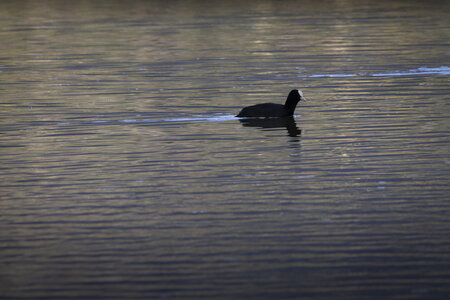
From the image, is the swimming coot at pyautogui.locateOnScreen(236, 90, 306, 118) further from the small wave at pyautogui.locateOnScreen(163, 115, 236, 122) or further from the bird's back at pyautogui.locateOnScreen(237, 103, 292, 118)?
the small wave at pyautogui.locateOnScreen(163, 115, 236, 122)

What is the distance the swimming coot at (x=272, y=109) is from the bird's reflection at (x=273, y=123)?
4.5 inches

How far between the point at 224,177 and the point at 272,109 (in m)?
6.76

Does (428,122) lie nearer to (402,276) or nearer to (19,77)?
(402,276)

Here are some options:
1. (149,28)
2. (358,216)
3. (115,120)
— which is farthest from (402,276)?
(149,28)

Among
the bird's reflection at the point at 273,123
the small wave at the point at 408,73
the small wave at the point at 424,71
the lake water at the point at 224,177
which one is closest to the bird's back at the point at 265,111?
the bird's reflection at the point at 273,123

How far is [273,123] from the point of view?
22.9 metres

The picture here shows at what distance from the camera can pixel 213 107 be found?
82.1ft

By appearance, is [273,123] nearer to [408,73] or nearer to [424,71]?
[408,73]

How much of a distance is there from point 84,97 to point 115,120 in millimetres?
4355

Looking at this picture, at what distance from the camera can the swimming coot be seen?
23047 millimetres

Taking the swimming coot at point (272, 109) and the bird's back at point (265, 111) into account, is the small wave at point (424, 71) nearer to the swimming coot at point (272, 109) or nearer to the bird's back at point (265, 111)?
the swimming coot at point (272, 109)

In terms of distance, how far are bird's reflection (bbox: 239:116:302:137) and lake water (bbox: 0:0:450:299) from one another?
0.11 m

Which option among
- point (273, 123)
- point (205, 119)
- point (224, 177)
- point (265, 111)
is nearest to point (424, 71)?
point (265, 111)

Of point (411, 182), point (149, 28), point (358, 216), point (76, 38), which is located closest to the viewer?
point (358, 216)
